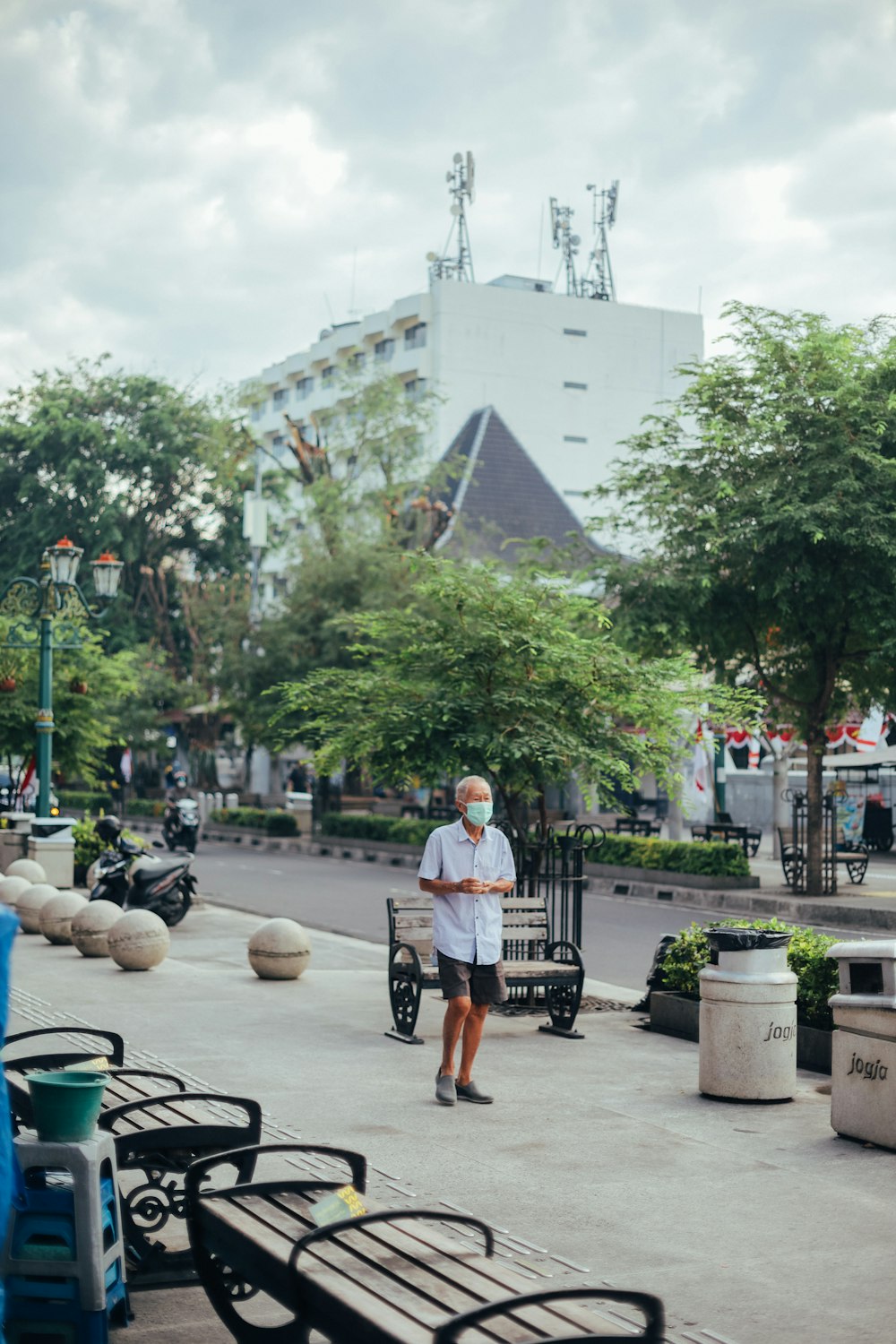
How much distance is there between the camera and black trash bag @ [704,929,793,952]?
30.4 feet

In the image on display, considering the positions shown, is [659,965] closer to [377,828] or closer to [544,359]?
[377,828]

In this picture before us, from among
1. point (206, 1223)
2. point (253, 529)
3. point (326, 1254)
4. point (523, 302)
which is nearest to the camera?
point (326, 1254)

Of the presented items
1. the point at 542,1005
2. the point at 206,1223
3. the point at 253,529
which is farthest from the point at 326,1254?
the point at 253,529

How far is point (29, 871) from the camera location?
2128 cm

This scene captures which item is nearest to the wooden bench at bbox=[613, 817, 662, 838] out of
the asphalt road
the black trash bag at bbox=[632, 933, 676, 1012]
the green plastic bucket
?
the asphalt road

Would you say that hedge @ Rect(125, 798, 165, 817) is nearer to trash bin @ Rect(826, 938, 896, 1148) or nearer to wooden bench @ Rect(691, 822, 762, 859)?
wooden bench @ Rect(691, 822, 762, 859)

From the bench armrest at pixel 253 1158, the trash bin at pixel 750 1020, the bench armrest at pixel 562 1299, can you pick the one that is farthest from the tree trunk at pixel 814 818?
the bench armrest at pixel 562 1299

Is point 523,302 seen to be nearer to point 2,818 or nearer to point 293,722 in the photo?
point 293,722

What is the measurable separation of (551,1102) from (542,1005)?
13.1 ft

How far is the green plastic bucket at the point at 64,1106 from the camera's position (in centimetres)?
480

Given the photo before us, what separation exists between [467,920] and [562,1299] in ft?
18.6

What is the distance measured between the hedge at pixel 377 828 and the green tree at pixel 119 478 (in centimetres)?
1929

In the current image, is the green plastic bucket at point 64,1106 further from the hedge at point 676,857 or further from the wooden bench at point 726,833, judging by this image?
the wooden bench at point 726,833

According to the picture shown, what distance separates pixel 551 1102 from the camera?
9.21 metres
